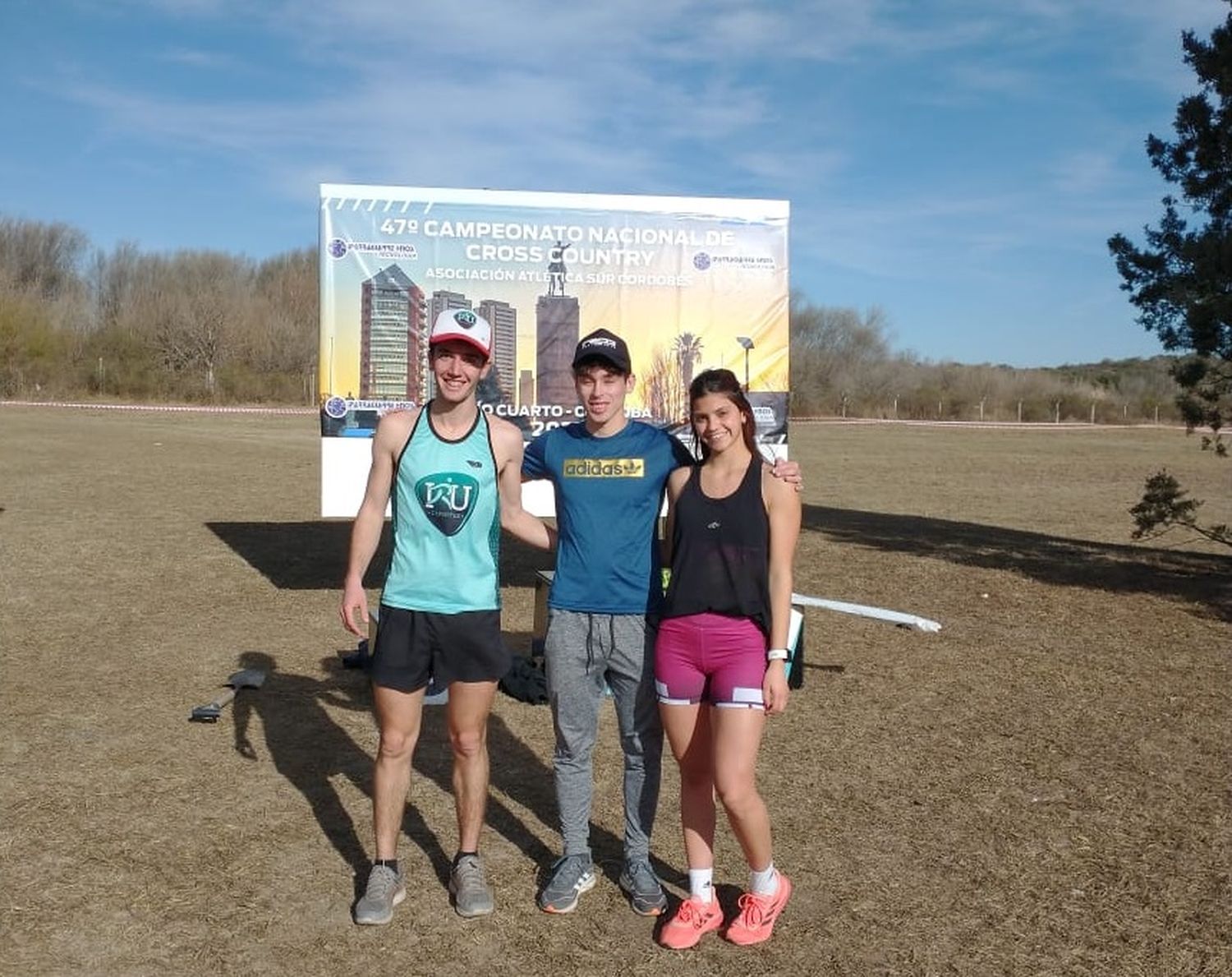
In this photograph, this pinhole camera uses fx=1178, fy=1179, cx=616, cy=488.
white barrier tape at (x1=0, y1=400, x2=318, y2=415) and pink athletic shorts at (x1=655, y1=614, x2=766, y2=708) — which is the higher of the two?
white barrier tape at (x1=0, y1=400, x2=318, y2=415)

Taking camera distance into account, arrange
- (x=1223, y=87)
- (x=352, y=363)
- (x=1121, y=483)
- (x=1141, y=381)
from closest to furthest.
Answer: (x=352, y=363) < (x=1223, y=87) < (x=1121, y=483) < (x=1141, y=381)

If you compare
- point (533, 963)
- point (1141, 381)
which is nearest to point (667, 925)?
point (533, 963)

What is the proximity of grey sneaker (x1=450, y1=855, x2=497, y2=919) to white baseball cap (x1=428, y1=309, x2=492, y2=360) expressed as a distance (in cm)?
170

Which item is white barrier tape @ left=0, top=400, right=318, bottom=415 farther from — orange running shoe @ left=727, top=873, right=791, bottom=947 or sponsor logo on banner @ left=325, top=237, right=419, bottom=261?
orange running shoe @ left=727, top=873, right=791, bottom=947

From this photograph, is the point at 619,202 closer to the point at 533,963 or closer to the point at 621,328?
the point at 621,328

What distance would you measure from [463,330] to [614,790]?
2.40m

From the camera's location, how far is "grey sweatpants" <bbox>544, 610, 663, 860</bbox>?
3758 mm

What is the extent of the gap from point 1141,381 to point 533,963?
90.2m

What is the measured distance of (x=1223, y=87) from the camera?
10.3 metres

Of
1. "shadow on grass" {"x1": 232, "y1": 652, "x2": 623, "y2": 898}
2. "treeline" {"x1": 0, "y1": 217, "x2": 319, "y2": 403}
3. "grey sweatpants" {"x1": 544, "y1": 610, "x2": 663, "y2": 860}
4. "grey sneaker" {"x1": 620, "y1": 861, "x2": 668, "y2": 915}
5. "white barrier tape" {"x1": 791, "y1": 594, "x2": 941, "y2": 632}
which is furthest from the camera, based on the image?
"treeline" {"x1": 0, "y1": 217, "x2": 319, "y2": 403}

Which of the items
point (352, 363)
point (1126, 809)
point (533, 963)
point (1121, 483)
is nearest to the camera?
point (533, 963)

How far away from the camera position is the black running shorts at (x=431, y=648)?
372 centimetres

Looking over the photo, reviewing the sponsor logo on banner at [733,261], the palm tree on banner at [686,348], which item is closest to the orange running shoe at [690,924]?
the palm tree on banner at [686,348]

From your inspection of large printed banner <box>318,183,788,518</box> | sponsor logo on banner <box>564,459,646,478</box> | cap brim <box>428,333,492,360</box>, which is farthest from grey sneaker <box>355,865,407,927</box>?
large printed banner <box>318,183,788,518</box>
